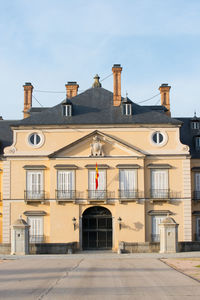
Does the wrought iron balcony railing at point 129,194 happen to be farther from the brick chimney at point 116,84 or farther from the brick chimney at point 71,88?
the brick chimney at point 71,88

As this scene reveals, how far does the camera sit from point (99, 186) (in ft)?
149

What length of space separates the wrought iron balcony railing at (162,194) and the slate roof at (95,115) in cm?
599

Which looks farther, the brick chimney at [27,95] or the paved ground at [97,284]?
the brick chimney at [27,95]

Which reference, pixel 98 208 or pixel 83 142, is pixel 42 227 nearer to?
pixel 98 208

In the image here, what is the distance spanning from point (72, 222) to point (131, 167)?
22.7ft

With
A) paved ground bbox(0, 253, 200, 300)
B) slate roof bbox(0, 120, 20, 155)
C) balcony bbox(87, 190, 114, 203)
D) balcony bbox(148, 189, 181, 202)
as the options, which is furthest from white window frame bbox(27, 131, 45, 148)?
paved ground bbox(0, 253, 200, 300)

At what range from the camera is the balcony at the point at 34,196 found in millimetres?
45281

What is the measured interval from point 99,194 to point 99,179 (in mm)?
1301

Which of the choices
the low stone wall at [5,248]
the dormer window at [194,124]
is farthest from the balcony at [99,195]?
the dormer window at [194,124]

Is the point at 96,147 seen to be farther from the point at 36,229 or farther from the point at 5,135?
the point at 5,135

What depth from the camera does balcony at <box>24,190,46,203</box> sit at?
45.3m

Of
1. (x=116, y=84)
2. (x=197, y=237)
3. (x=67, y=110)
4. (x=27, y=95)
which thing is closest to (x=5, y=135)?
(x=27, y=95)

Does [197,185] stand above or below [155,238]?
above

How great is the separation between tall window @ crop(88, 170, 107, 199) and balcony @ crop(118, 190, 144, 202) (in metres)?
1.38
